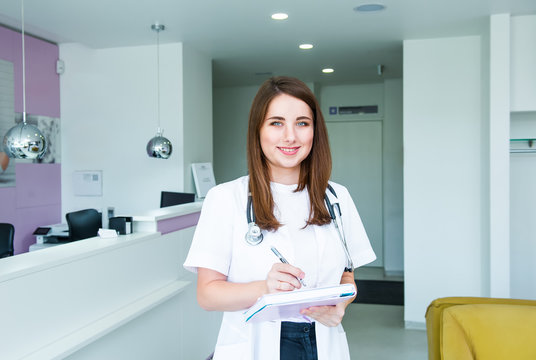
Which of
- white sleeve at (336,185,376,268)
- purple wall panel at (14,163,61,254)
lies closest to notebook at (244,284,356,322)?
white sleeve at (336,185,376,268)

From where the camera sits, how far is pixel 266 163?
4.99 ft

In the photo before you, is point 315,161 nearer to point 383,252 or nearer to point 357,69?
point 357,69

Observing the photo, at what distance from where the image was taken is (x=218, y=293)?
1332mm

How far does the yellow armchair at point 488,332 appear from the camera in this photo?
7.71 feet

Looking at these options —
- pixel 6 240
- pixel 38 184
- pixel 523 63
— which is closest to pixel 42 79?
pixel 38 184

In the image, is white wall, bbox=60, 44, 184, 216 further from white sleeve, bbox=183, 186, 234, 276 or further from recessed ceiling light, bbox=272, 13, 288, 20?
white sleeve, bbox=183, 186, 234, 276

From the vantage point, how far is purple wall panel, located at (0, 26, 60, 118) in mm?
5121

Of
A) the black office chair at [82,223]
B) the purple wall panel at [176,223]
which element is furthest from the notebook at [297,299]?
the black office chair at [82,223]

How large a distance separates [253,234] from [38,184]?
489 centimetres

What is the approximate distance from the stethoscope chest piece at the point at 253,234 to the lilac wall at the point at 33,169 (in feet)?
14.6

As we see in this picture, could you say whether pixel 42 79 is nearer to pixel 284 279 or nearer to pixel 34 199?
pixel 34 199

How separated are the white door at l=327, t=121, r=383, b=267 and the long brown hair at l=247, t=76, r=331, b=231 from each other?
7.27 meters

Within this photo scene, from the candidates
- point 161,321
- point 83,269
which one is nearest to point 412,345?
point 161,321

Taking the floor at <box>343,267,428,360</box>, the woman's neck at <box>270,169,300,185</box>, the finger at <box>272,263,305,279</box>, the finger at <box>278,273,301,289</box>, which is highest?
the woman's neck at <box>270,169,300,185</box>
